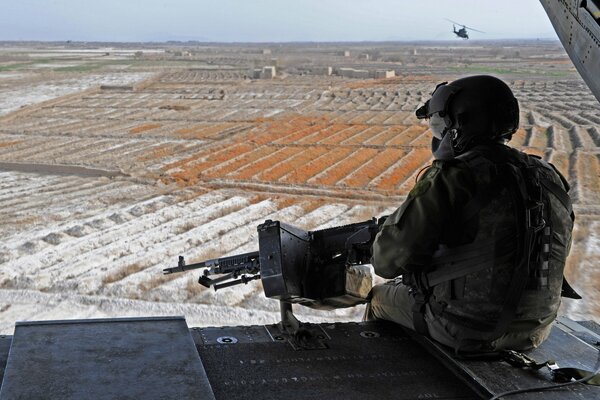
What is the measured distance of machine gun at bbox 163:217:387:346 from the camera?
11.8ft

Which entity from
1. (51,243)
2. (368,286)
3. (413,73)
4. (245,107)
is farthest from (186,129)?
(413,73)

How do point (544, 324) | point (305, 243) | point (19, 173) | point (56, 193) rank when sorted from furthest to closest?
point (19, 173)
point (56, 193)
point (305, 243)
point (544, 324)

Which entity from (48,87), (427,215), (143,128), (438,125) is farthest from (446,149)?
(48,87)

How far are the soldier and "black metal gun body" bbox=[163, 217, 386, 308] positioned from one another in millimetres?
442

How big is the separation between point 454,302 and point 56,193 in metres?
10.3

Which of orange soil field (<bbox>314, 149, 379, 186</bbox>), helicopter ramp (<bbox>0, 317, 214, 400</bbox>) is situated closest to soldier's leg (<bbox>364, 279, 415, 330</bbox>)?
helicopter ramp (<bbox>0, 317, 214, 400</bbox>)

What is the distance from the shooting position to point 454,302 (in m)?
3.10

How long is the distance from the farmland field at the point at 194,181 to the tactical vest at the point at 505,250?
3962 millimetres

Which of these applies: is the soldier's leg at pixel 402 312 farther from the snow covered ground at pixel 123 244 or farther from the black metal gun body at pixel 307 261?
the snow covered ground at pixel 123 244

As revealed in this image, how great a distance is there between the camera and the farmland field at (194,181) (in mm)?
7668

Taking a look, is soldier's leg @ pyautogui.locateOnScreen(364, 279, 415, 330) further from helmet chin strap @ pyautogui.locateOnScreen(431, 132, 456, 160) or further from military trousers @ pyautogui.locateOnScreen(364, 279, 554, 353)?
helmet chin strap @ pyautogui.locateOnScreen(431, 132, 456, 160)

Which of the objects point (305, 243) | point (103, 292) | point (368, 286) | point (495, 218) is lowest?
point (103, 292)

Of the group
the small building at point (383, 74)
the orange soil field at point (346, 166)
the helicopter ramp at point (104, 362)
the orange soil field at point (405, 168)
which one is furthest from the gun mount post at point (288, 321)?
the small building at point (383, 74)

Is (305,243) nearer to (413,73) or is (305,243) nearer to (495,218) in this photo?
(495,218)
